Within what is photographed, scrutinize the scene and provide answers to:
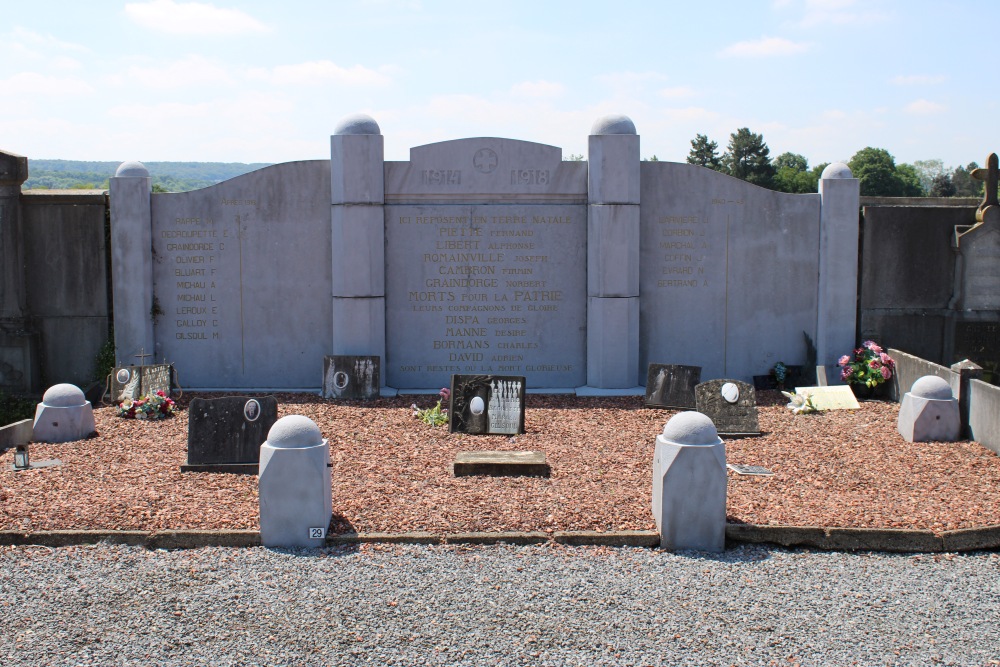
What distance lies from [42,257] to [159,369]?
2597 mm

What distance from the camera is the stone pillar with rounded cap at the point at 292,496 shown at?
6.26 m

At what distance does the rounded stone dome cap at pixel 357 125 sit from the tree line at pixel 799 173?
159 ft

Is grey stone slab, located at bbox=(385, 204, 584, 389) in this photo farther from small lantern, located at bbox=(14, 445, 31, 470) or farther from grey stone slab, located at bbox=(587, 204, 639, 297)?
small lantern, located at bbox=(14, 445, 31, 470)

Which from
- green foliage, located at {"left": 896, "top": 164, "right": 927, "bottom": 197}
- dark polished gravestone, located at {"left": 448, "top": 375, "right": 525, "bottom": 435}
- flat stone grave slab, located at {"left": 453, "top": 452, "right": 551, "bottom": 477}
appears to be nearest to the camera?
flat stone grave slab, located at {"left": 453, "top": 452, "right": 551, "bottom": 477}

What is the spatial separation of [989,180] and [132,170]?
11318mm

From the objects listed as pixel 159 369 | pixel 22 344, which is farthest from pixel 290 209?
pixel 22 344

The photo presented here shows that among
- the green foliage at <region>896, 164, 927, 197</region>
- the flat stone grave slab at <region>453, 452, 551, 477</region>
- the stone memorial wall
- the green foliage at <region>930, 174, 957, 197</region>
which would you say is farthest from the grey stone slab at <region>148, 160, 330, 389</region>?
the green foliage at <region>896, 164, 927, 197</region>

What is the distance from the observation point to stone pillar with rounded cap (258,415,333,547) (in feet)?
20.5

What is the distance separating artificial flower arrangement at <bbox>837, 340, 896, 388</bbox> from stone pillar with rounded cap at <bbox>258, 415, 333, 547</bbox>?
788 cm

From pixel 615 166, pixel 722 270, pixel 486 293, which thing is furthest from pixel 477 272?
pixel 722 270

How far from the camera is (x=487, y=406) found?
31.6 ft

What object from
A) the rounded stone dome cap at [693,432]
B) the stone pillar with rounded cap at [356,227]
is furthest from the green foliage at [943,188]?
the rounded stone dome cap at [693,432]

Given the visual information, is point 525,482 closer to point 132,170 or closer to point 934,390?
point 934,390

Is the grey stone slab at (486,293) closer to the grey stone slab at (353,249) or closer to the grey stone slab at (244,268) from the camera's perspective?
the grey stone slab at (353,249)
